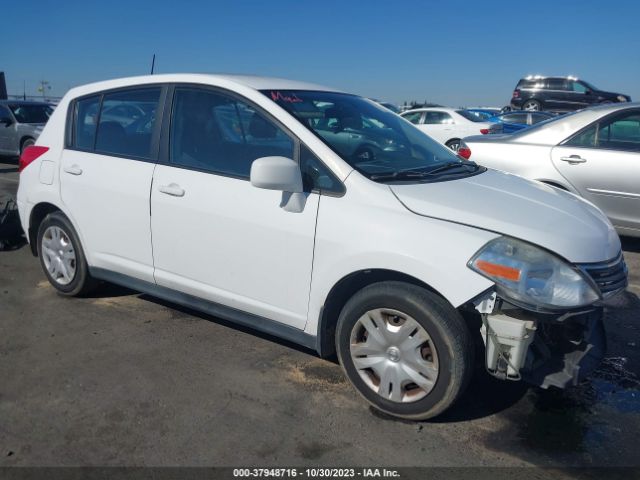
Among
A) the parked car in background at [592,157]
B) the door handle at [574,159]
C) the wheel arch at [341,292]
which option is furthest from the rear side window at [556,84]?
the wheel arch at [341,292]

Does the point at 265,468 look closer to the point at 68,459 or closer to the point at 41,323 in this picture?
the point at 68,459

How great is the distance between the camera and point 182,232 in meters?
3.55

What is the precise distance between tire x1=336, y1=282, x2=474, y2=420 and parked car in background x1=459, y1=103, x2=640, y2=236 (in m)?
3.62

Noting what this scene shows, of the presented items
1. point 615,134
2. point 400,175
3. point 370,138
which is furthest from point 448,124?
point 400,175

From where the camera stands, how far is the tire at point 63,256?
14.3 ft

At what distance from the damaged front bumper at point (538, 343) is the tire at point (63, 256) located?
3.08 metres

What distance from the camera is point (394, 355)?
9.49 ft

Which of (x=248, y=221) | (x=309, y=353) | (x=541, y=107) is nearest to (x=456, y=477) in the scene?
(x=309, y=353)

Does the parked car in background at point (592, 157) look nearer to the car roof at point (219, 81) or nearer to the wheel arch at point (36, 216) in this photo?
the car roof at point (219, 81)

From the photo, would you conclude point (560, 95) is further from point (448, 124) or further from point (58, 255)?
point (58, 255)

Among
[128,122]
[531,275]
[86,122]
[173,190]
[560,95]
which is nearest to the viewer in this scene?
[531,275]

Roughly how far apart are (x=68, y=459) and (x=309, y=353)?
5.16 ft

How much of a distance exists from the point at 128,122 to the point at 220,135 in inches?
35.0

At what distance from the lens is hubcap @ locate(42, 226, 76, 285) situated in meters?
4.42
